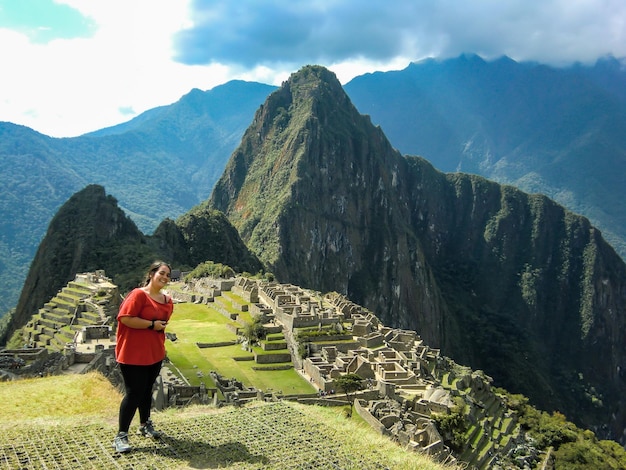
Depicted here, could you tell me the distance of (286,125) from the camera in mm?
148625

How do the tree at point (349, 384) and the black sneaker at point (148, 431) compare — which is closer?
the black sneaker at point (148, 431)

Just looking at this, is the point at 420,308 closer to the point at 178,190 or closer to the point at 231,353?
the point at 178,190

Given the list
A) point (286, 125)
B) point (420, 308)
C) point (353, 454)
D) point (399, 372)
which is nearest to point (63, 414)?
point (353, 454)

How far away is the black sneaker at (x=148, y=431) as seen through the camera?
8891 mm

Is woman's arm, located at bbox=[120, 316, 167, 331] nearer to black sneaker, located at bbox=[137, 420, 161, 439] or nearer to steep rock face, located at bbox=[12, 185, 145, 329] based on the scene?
black sneaker, located at bbox=[137, 420, 161, 439]

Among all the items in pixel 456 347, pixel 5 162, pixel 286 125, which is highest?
pixel 286 125

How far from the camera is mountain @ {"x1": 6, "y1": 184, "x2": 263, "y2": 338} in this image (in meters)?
69.8

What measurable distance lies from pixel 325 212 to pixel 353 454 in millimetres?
128836

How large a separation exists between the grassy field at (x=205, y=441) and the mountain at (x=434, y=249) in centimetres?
9706

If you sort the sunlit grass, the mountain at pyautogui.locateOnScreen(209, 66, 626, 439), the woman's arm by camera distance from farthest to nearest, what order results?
the mountain at pyautogui.locateOnScreen(209, 66, 626, 439), the sunlit grass, the woman's arm

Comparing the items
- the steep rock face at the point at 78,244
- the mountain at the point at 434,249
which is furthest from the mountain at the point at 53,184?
the mountain at the point at 434,249

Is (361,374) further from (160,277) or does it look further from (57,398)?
(160,277)

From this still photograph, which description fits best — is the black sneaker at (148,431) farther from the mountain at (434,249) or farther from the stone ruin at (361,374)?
the mountain at (434,249)

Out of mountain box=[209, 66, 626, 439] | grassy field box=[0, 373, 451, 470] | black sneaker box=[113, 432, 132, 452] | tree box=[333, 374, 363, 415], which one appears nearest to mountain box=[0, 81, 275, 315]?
mountain box=[209, 66, 626, 439]
